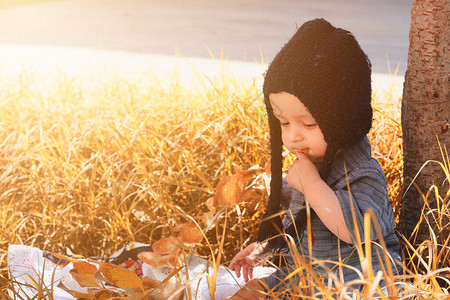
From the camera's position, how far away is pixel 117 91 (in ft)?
8.98

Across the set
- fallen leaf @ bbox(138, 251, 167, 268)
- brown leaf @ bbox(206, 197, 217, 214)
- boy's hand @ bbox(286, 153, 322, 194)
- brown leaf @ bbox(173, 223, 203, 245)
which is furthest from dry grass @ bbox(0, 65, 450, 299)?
boy's hand @ bbox(286, 153, 322, 194)

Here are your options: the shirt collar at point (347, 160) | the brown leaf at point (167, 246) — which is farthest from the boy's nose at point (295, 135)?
the brown leaf at point (167, 246)

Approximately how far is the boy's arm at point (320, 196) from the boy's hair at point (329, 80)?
47 millimetres

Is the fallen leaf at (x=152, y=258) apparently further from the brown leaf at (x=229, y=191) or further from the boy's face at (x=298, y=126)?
the boy's face at (x=298, y=126)

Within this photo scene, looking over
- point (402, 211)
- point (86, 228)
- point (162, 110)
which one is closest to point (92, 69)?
point (162, 110)

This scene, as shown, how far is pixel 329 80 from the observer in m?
1.37

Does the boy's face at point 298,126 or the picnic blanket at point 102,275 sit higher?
the boy's face at point 298,126

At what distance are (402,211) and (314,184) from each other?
1.90 ft

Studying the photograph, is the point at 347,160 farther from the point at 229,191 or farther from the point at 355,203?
the point at 229,191

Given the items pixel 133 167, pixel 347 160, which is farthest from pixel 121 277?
pixel 133 167

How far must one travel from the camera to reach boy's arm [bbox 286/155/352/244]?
1.32 meters

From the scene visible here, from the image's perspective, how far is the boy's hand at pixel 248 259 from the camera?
1.56 m

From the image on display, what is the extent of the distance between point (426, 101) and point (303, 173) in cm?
55

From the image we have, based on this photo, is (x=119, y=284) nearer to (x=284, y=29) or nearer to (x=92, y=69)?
(x=92, y=69)
